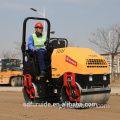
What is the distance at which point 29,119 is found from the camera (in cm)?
603

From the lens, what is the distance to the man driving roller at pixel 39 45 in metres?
8.49

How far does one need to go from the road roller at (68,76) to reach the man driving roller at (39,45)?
150mm

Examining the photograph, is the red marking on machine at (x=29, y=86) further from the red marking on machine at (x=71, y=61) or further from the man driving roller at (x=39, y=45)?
the red marking on machine at (x=71, y=61)

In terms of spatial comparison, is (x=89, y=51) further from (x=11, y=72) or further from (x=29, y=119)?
(x=11, y=72)

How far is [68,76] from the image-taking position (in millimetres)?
7570

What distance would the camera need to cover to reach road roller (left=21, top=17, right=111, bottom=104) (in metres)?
7.44

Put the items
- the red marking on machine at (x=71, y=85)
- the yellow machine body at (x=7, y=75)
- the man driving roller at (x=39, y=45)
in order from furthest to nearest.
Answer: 1. the yellow machine body at (x=7, y=75)
2. the man driving roller at (x=39, y=45)
3. the red marking on machine at (x=71, y=85)

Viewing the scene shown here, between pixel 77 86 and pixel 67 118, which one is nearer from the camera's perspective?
pixel 67 118

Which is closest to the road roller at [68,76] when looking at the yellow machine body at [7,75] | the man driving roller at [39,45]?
the man driving roller at [39,45]

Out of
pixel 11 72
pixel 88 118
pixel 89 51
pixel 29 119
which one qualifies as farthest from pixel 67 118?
pixel 11 72

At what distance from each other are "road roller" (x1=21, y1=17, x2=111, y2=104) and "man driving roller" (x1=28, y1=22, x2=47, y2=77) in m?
0.15

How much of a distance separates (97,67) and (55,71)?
1.24m

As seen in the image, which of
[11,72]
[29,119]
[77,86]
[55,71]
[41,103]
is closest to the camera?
[29,119]

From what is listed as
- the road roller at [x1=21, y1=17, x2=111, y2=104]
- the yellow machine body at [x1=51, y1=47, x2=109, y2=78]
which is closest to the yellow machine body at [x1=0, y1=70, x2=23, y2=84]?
the road roller at [x1=21, y1=17, x2=111, y2=104]
